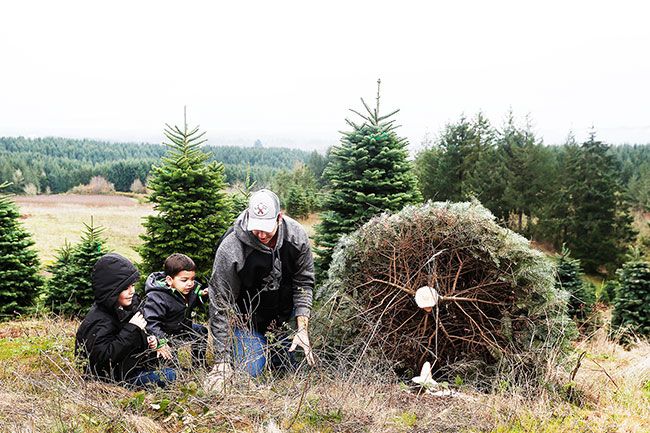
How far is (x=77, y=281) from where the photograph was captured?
8.60 metres

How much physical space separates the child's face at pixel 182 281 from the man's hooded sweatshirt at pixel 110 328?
725 millimetres

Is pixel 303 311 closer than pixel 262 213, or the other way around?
pixel 262 213

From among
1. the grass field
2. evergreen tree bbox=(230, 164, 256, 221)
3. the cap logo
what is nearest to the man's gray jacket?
the cap logo

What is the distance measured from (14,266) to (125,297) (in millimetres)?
6869

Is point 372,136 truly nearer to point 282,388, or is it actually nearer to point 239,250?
point 239,250

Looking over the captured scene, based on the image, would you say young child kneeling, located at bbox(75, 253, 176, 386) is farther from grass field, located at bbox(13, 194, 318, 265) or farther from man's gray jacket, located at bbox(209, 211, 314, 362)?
grass field, located at bbox(13, 194, 318, 265)

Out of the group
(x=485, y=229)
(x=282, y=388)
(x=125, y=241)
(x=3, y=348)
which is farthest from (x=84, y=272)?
(x=125, y=241)

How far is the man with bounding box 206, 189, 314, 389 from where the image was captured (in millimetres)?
3873

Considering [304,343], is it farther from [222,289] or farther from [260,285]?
[222,289]

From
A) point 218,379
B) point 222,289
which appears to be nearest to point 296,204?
point 222,289

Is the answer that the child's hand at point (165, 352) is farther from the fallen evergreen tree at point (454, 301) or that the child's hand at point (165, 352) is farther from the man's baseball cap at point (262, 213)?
the fallen evergreen tree at point (454, 301)

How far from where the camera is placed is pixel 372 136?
Result: 6.74 m

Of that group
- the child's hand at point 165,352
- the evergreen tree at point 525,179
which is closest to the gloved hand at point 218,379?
the child's hand at point 165,352

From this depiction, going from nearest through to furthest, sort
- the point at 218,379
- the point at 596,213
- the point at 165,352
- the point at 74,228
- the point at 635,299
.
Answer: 1. the point at 218,379
2. the point at 165,352
3. the point at 635,299
4. the point at 596,213
5. the point at 74,228
